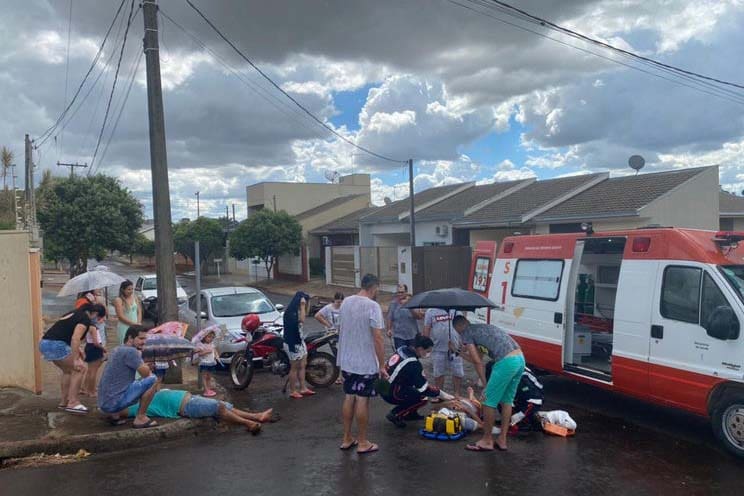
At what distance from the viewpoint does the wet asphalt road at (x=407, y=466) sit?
18.1ft

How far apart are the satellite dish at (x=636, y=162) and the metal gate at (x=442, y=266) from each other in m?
8.43

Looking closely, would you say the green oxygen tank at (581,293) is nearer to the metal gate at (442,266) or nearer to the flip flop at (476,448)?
the flip flop at (476,448)

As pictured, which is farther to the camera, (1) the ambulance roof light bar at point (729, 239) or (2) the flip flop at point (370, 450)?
(1) the ambulance roof light bar at point (729, 239)

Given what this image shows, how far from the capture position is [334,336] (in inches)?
396

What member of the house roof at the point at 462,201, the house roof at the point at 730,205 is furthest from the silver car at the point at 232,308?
the house roof at the point at 730,205

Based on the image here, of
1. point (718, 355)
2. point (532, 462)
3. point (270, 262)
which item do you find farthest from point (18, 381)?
point (270, 262)

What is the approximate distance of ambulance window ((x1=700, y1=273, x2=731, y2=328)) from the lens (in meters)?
6.45

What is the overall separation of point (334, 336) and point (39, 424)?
4322mm

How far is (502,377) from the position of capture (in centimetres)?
641

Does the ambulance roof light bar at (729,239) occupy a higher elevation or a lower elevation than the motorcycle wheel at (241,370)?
higher

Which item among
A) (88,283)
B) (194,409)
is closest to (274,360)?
(194,409)

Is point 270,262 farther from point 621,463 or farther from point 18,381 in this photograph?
point 621,463

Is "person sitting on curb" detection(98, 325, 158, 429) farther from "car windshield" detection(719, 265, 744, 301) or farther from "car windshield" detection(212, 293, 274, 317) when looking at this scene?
"car windshield" detection(719, 265, 744, 301)

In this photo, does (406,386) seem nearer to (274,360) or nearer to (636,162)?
(274,360)
